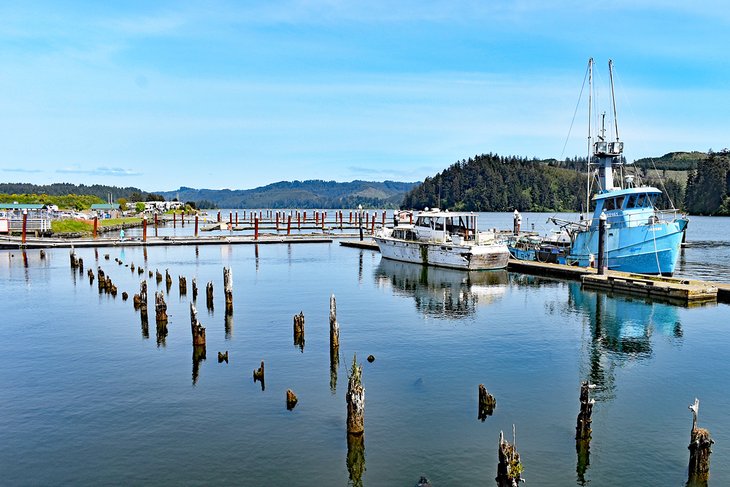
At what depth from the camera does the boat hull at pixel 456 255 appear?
57875 mm

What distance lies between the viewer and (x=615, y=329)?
3384 cm

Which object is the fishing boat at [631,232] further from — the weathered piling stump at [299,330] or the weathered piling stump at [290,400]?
the weathered piling stump at [290,400]

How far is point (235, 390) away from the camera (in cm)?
2314

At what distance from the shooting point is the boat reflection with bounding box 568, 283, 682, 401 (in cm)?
2584

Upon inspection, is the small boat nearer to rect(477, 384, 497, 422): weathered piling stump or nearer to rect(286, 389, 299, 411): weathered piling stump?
rect(477, 384, 497, 422): weathered piling stump

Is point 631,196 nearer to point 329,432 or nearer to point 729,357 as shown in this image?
point 729,357


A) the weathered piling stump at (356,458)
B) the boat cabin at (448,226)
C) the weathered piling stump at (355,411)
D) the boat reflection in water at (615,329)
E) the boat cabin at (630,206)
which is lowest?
the weathered piling stump at (356,458)

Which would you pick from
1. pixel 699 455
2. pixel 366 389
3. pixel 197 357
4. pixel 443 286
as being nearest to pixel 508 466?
pixel 699 455

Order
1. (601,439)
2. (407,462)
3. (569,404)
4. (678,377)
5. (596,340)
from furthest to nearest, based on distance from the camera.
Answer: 1. (596,340)
2. (678,377)
3. (569,404)
4. (601,439)
5. (407,462)

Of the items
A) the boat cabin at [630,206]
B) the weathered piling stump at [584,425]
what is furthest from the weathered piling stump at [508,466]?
the boat cabin at [630,206]

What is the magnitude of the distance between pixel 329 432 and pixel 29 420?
9507 millimetres

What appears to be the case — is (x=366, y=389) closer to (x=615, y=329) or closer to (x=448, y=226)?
(x=615, y=329)

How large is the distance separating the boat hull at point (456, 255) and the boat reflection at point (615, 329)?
11.6 m

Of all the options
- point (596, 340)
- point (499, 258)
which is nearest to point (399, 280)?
point (499, 258)
